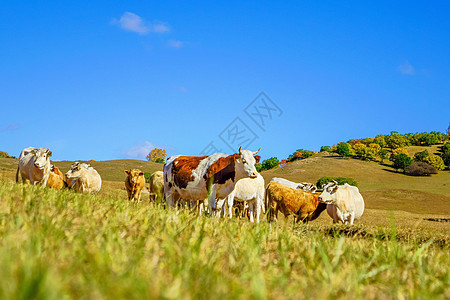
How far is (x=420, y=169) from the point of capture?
255 feet

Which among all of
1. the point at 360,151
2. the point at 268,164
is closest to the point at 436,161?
the point at 360,151

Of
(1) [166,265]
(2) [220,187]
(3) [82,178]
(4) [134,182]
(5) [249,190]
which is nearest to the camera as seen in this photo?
(1) [166,265]

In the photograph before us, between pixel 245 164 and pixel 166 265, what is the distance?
882cm

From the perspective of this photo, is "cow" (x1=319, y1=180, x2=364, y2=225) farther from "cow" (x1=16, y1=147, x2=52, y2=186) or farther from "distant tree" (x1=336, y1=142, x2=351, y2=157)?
"distant tree" (x1=336, y1=142, x2=351, y2=157)

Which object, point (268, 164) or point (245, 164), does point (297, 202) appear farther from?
point (268, 164)

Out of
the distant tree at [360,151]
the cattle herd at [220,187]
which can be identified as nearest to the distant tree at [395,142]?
the distant tree at [360,151]

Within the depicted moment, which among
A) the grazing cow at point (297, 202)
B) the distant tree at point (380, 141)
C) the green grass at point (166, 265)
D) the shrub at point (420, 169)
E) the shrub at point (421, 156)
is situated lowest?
the green grass at point (166, 265)

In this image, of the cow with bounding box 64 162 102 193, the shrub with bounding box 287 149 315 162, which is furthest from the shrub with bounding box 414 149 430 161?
the cow with bounding box 64 162 102 193

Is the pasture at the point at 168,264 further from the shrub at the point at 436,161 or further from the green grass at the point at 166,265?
the shrub at the point at 436,161

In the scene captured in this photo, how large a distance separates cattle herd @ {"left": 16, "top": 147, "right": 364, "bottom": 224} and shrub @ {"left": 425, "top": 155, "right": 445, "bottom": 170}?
71.1m

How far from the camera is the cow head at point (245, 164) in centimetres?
1185

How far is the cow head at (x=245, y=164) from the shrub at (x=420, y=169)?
242 ft

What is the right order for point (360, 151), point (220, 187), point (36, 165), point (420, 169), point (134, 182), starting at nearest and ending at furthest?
point (220, 187)
point (36, 165)
point (134, 182)
point (420, 169)
point (360, 151)

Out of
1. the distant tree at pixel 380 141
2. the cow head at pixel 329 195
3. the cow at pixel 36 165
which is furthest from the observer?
the distant tree at pixel 380 141
